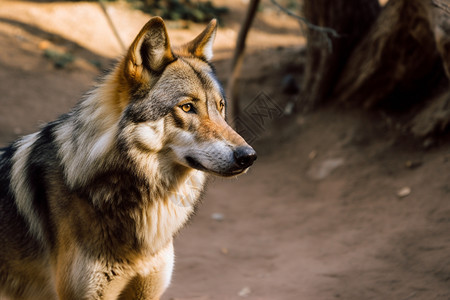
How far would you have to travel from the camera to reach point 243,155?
2787 mm

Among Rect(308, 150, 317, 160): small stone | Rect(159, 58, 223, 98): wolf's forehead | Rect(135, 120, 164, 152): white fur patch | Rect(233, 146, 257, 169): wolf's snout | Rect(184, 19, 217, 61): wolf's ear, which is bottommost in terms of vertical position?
Rect(308, 150, 317, 160): small stone

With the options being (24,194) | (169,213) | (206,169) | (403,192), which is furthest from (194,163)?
(403,192)

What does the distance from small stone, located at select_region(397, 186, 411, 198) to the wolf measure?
314cm

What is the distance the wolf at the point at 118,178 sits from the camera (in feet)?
9.37

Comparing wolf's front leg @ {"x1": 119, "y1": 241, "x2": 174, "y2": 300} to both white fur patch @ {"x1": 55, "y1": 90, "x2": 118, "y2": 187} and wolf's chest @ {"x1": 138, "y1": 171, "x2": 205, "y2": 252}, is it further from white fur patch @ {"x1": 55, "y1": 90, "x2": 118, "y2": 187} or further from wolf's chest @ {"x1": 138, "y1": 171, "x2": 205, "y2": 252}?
white fur patch @ {"x1": 55, "y1": 90, "x2": 118, "y2": 187}

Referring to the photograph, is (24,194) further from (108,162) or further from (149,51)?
(149,51)

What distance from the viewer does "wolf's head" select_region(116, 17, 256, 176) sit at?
9.27 feet

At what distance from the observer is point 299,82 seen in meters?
9.05

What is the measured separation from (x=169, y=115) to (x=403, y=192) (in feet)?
11.7

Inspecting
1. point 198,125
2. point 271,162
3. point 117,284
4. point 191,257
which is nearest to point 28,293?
point 117,284

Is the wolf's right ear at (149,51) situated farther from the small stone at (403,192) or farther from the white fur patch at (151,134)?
the small stone at (403,192)

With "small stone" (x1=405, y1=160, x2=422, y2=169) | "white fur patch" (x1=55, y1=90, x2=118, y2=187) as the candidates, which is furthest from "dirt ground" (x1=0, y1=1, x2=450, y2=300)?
"white fur patch" (x1=55, y1=90, x2=118, y2=187)

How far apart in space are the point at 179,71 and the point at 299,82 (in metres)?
6.30

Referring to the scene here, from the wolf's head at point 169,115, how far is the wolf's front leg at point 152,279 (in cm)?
70
